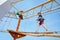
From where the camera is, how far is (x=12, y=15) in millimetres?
9586

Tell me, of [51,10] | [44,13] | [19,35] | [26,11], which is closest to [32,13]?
[26,11]

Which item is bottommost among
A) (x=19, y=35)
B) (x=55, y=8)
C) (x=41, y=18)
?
(x=19, y=35)

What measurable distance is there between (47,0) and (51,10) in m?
0.59

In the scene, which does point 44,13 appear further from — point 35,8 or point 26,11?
point 26,11

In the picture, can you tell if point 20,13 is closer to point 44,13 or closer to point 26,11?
point 26,11

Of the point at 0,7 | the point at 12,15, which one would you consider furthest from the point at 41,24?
the point at 0,7

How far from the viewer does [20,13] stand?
8.09 m

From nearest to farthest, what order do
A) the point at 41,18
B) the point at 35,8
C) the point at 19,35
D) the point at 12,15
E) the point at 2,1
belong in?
the point at 2,1
the point at 19,35
the point at 41,18
the point at 35,8
the point at 12,15

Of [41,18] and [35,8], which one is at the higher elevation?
[35,8]

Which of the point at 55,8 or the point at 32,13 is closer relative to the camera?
the point at 55,8

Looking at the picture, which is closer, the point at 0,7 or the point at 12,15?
the point at 0,7

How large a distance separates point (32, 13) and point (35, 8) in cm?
67

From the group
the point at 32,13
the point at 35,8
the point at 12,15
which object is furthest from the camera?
the point at 12,15

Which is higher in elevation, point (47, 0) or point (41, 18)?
point (47, 0)
